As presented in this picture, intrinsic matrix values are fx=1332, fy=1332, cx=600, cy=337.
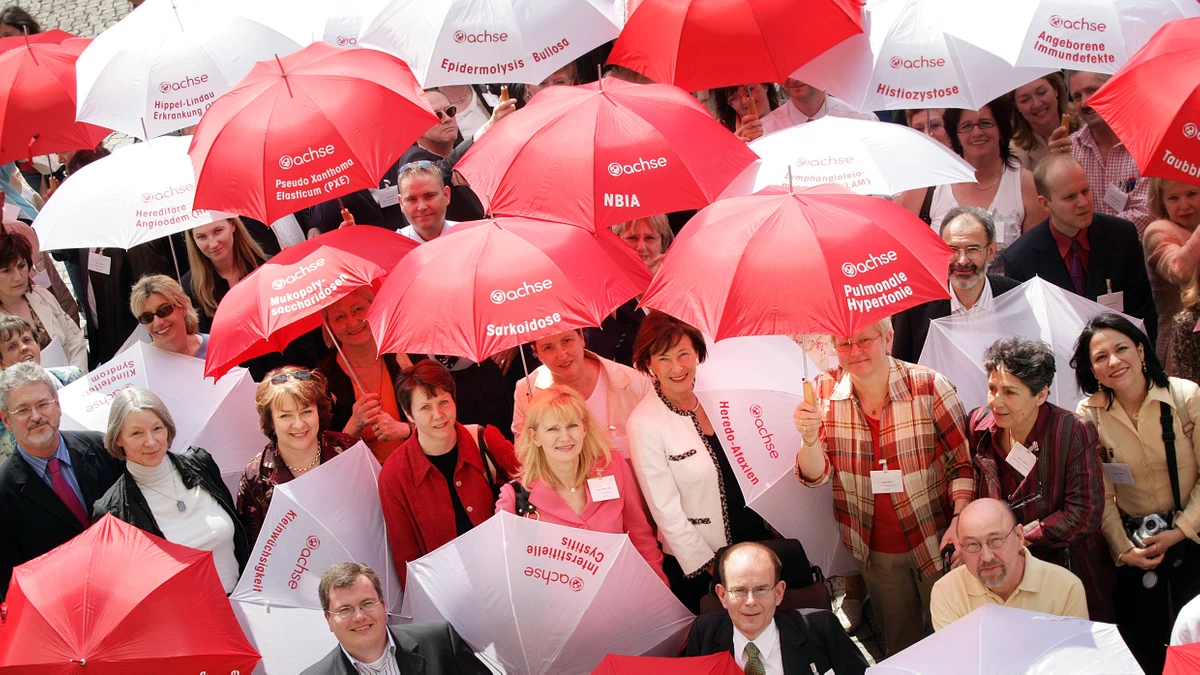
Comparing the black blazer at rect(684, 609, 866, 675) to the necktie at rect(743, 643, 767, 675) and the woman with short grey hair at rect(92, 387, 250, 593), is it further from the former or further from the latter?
the woman with short grey hair at rect(92, 387, 250, 593)

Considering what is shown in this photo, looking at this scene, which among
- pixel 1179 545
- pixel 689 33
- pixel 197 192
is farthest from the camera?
pixel 689 33

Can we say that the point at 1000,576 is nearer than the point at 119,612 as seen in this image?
No

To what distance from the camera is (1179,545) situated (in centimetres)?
624

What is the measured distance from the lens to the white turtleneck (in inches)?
255

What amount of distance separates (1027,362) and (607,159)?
2305 millimetres

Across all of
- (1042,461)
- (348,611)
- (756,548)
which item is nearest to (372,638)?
(348,611)

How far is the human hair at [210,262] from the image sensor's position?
8180mm

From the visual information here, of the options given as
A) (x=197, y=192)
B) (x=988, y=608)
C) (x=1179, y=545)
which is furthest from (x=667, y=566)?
(x=197, y=192)

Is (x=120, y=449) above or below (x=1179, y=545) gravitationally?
above

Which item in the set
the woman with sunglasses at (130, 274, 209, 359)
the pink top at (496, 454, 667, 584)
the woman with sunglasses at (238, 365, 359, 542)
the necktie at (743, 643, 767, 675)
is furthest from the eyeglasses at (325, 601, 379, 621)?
the woman with sunglasses at (130, 274, 209, 359)

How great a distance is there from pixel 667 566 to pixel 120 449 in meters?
2.75

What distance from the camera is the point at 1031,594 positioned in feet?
19.0

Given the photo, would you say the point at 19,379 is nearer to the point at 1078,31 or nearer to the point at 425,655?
the point at 425,655

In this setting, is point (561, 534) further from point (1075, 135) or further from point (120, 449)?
point (1075, 135)
